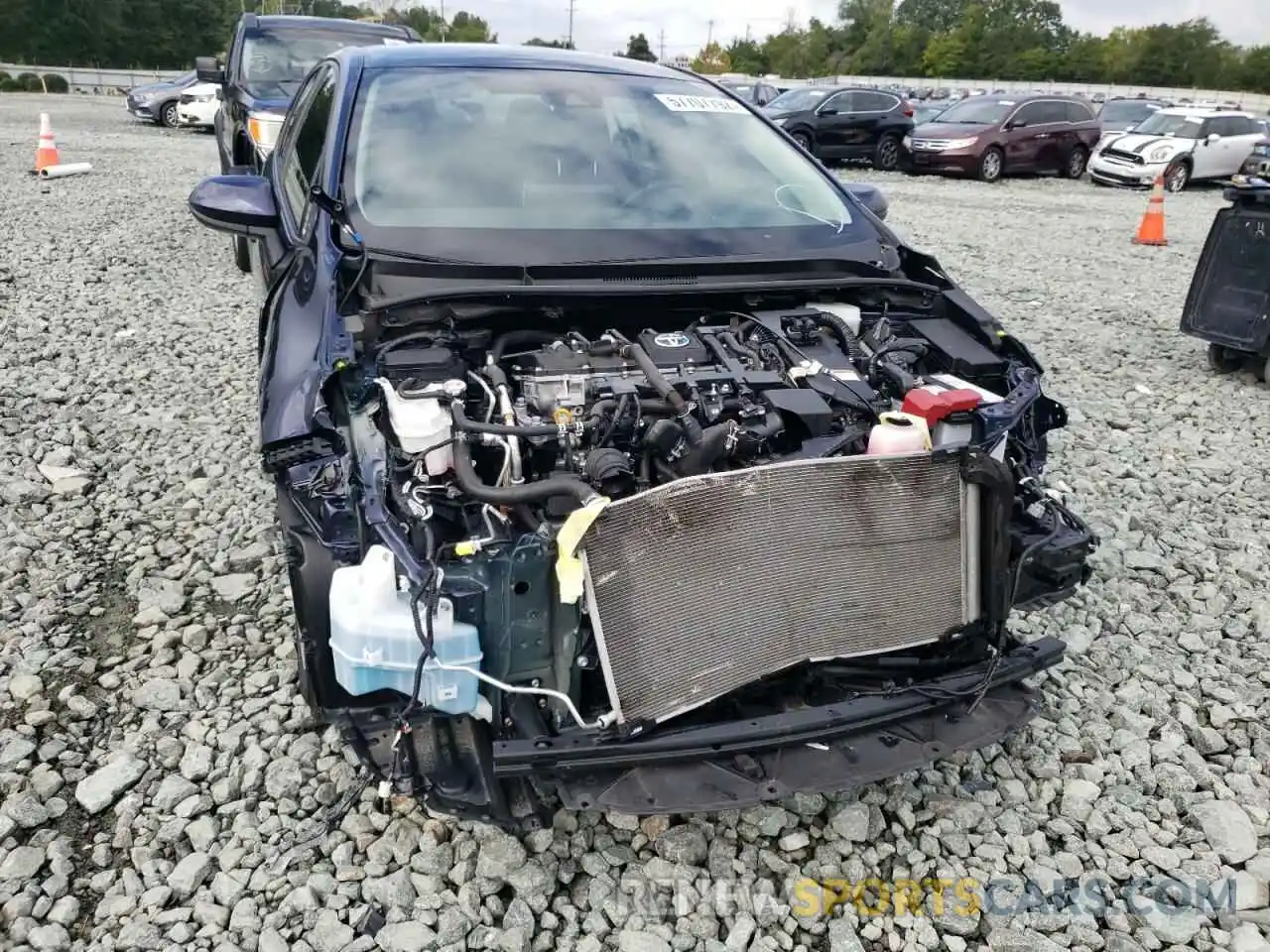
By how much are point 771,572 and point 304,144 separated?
9.25ft

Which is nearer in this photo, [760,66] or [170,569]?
[170,569]

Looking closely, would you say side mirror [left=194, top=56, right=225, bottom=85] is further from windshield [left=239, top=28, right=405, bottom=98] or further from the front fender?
the front fender

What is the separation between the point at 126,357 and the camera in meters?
5.50

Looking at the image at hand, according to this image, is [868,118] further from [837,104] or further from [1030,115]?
[1030,115]

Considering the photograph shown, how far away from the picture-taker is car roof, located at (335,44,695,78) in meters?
3.53

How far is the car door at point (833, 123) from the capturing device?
15.8 metres

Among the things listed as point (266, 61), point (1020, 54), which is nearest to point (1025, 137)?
point (266, 61)

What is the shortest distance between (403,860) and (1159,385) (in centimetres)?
536

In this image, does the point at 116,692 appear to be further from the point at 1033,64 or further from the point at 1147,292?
the point at 1033,64

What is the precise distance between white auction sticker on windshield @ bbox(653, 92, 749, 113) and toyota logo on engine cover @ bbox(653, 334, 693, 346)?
1.26 meters

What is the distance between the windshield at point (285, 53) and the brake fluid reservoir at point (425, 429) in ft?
24.6

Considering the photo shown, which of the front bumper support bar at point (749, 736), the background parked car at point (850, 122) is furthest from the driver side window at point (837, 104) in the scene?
the front bumper support bar at point (749, 736)

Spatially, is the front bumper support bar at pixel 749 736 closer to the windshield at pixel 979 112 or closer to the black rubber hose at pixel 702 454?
the black rubber hose at pixel 702 454

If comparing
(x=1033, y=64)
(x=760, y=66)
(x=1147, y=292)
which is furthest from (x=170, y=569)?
(x=760, y=66)
